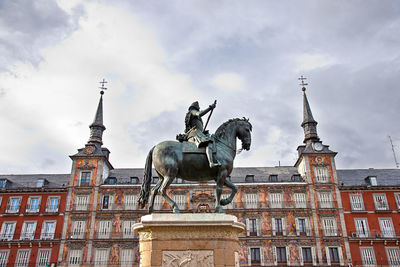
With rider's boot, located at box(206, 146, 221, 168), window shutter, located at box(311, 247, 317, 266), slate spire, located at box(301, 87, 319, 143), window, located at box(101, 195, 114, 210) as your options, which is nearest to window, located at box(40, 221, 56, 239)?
window, located at box(101, 195, 114, 210)

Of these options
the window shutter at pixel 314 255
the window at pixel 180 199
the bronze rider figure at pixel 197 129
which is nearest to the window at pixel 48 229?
the window at pixel 180 199

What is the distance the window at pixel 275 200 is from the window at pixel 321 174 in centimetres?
493

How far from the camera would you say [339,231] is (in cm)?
3819

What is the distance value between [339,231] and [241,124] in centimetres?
3435

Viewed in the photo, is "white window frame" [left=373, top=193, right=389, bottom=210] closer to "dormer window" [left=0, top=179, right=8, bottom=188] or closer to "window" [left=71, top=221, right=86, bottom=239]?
"window" [left=71, top=221, right=86, bottom=239]

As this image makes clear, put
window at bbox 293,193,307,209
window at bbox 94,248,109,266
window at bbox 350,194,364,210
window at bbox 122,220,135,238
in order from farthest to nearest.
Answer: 1. window at bbox 350,194,364,210
2. window at bbox 293,193,307,209
3. window at bbox 122,220,135,238
4. window at bbox 94,248,109,266

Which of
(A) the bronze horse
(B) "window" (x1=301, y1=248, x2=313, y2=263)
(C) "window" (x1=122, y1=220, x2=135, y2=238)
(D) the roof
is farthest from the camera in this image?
(D) the roof

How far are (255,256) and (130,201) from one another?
15.6 metres

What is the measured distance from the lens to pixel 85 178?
137 feet

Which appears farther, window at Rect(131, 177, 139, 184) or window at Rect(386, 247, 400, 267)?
window at Rect(131, 177, 139, 184)

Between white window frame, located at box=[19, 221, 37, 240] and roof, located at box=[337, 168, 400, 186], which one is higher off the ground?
roof, located at box=[337, 168, 400, 186]

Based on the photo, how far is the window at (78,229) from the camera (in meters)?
38.7

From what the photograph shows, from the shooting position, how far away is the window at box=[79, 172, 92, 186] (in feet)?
136

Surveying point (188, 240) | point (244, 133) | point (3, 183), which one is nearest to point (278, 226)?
point (244, 133)
